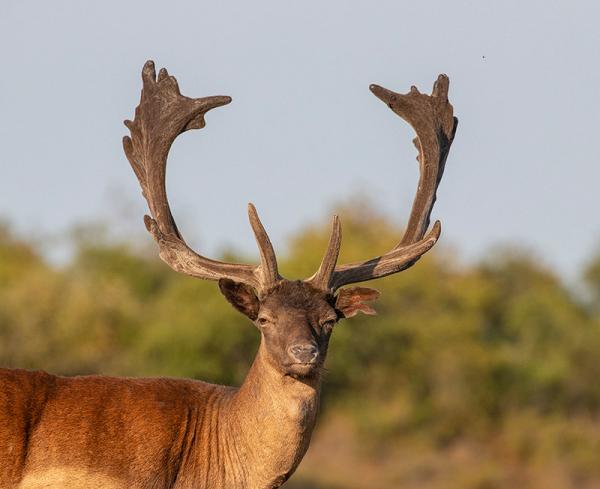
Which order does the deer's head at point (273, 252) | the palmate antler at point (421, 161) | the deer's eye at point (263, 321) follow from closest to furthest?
the deer's head at point (273, 252) < the deer's eye at point (263, 321) < the palmate antler at point (421, 161)

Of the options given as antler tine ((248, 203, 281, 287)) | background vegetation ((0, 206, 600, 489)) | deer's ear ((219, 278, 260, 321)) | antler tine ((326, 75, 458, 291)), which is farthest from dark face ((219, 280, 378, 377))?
background vegetation ((0, 206, 600, 489))

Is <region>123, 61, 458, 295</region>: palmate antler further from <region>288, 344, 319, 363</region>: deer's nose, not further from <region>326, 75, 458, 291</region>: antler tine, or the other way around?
<region>288, 344, 319, 363</region>: deer's nose

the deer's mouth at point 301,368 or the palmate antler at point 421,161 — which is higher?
the palmate antler at point 421,161

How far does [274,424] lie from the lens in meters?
11.7

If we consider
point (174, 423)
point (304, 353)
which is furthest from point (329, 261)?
point (174, 423)

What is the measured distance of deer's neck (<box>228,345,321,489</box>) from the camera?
38.2 feet

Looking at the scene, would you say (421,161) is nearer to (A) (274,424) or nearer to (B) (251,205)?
(B) (251,205)

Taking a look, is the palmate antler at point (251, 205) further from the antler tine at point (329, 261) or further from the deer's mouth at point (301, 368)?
the deer's mouth at point (301, 368)

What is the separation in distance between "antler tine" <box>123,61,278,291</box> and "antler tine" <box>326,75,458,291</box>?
1.43m

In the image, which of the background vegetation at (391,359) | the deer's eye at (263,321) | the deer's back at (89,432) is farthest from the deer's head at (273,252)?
the background vegetation at (391,359)

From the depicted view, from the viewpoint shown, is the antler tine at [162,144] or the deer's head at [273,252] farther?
the antler tine at [162,144]

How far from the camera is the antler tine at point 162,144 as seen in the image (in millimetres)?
12648

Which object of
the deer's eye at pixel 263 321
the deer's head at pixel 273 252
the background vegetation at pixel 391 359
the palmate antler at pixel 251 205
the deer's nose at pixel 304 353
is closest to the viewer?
the deer's nose at pixel 304 353

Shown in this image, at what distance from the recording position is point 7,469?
11.1 metres
